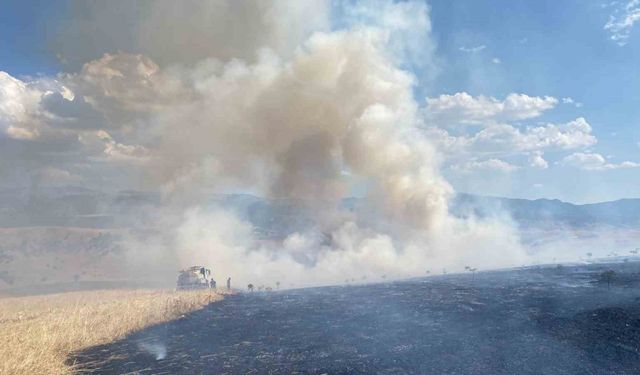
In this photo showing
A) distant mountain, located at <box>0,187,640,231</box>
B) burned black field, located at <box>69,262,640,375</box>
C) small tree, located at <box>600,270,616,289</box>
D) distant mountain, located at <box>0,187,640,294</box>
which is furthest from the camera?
distant mountain, located at <box>0,187,640,231</box>

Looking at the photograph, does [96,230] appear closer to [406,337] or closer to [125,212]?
[125,212]

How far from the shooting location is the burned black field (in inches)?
756

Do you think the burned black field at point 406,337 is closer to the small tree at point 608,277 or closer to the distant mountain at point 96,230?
the small tree at point 608,277

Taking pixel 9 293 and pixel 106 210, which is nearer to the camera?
pixel 9 293

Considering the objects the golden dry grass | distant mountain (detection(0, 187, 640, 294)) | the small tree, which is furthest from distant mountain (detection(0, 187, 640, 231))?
the golden dry grass

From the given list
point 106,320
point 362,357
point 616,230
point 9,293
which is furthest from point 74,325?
point 616,230

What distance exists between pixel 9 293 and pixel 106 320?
5730 cm

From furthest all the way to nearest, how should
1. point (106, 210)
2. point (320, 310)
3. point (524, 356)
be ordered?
point (106, 210) → point (320, 310) → point (524, 356)

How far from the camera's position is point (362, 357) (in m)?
21.0

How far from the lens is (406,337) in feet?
80.8

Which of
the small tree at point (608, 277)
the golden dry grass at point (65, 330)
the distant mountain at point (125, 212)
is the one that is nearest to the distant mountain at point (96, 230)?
the distant mountain at point (125, 212)

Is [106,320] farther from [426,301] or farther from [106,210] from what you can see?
[106,210]

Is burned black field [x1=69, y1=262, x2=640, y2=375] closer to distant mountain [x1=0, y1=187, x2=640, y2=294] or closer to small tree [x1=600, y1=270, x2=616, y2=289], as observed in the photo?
small tree [x1=600, y1=270, x2=616, y2=289]

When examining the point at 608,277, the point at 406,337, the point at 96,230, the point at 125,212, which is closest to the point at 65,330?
the point at 406,337
